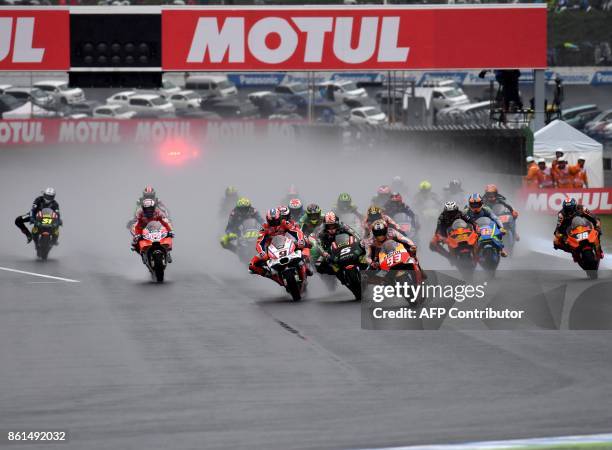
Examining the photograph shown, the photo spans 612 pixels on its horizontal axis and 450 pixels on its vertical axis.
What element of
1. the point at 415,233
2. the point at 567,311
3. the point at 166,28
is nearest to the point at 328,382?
the point at 567,311

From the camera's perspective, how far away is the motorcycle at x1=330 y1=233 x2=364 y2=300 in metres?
19.9

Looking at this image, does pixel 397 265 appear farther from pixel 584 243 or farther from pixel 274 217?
pixel 584 243

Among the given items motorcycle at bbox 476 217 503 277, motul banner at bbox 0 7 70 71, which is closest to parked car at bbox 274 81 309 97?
motul banner at bbox 0 7 70 71

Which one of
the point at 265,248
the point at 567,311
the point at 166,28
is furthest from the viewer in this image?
the point at 166,28

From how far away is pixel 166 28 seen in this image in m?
41.6

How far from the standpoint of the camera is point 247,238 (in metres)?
25.4

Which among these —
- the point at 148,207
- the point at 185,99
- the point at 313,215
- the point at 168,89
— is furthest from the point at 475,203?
the point at 168,89

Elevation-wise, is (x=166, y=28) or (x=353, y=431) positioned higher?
(x=166, y=28)

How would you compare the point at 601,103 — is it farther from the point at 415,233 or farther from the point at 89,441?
the point at 89,441

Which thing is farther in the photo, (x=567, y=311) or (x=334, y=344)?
(x=567, y=311)

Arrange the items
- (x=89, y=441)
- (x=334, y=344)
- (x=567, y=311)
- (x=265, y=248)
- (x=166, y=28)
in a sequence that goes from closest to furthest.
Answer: (x=89, y=441)
(x=334, y=344)
(x=567, y=311)
(x=265, y=248)
(x=166, y=28)

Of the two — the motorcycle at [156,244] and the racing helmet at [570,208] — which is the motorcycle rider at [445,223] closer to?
the racing helmet at [570,208]

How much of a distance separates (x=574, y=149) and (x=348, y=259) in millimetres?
20786

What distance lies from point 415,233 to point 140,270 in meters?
5.26
